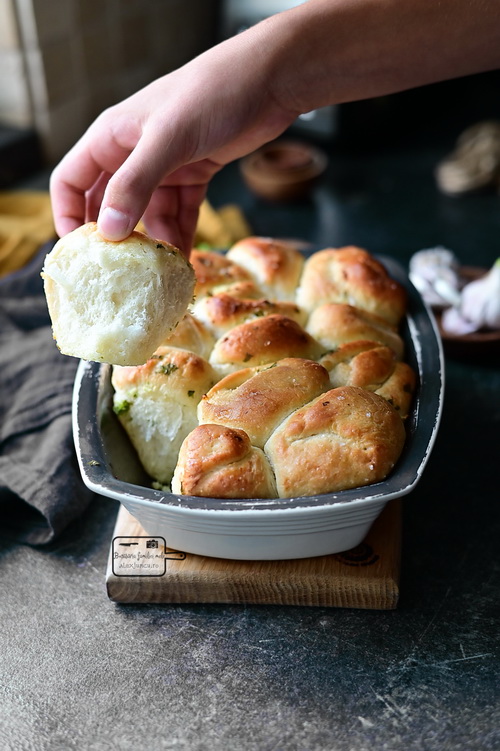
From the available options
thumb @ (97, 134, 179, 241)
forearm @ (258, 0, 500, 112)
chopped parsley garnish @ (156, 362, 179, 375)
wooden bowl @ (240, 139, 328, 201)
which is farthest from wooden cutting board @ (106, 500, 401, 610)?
wooden bowl @ (240, 139, 328, 201)

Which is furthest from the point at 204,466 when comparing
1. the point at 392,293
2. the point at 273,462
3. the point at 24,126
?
the point at 24,126

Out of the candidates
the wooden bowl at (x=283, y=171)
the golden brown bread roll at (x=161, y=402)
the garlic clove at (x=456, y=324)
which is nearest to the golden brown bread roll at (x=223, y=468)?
the golden brown bread roll at (x=161, y=402)

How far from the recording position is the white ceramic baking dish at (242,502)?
935mm

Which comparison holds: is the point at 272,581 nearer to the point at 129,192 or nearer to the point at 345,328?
the point at 345,328

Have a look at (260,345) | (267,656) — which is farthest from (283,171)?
(267,656)

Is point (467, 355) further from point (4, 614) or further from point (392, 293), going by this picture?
point (4, 614)

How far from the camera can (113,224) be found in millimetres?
999

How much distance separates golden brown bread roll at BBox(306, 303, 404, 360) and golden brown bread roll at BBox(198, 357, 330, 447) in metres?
0.13

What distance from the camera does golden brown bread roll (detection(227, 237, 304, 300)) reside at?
4.55ft

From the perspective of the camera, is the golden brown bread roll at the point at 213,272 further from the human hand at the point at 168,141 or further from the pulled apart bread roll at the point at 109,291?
the pulled apart bread roll at the point at 109,291

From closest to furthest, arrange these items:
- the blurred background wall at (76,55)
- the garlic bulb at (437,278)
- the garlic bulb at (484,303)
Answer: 1. the garlic bulb at (484,303)
2. the garlic bulb at (437,278)
3. the blurred background wall at (76,55)

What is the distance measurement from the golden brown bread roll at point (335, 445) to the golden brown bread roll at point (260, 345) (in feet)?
0.46

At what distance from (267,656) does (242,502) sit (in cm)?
24

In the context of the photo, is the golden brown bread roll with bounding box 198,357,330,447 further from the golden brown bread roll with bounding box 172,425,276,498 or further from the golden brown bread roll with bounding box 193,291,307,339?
the golden brown bread roll with bounding box 193,291,307,339
